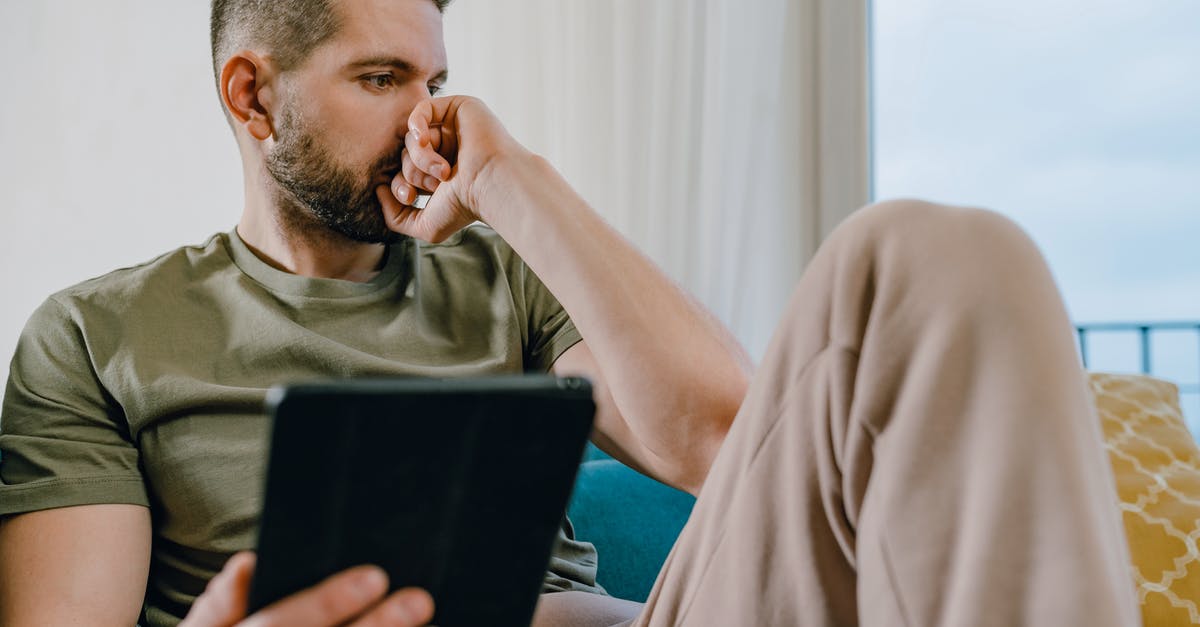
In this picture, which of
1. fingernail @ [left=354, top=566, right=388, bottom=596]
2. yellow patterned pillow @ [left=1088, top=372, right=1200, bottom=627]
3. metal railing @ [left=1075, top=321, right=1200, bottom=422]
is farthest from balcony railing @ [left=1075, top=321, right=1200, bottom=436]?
fingernail @ [left=354, top=566, right=388, bottom=596]

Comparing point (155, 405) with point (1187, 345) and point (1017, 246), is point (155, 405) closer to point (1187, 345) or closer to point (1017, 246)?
point (1017, 246)

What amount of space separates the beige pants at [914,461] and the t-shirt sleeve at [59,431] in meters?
0.67

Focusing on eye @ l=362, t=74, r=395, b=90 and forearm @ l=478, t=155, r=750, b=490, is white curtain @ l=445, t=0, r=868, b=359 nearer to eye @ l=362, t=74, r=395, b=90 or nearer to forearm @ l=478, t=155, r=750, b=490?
eye @ l=362, t=74, r=395, b=90

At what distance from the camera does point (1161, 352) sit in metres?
2.62

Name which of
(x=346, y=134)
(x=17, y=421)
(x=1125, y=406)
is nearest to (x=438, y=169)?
(x=346, y=134)

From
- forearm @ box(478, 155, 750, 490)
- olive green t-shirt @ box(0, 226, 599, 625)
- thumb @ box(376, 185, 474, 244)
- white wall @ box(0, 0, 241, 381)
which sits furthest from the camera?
white wall @ box(0, 0, 241, 381)

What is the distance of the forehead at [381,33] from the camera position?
4.19 ft

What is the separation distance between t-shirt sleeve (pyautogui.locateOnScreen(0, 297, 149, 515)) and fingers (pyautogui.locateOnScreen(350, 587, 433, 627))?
62cm

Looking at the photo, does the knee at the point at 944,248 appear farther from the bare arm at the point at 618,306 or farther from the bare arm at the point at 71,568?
the bare arm at the point at 71,568

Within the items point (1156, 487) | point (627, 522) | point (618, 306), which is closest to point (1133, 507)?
point (1156, 487)

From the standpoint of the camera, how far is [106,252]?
6.59 feet

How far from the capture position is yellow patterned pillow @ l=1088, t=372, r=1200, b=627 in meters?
1.23

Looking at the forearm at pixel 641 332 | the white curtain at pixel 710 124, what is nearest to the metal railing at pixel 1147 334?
the white curtain at pixel 710 124

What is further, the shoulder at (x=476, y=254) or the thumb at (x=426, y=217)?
the shoulder at (x=476, y=254)
